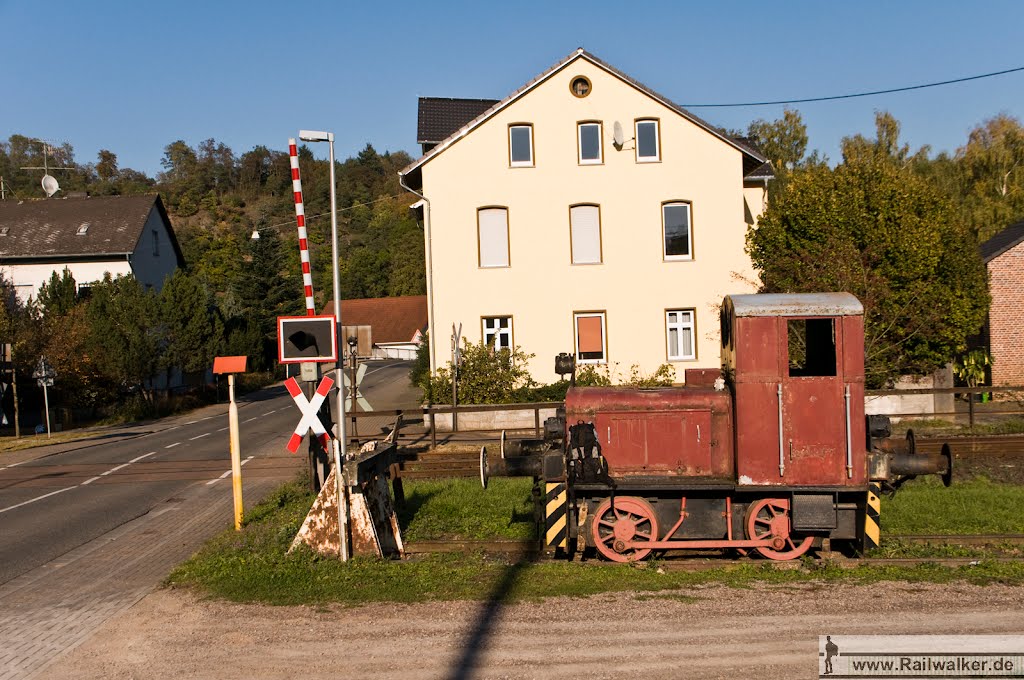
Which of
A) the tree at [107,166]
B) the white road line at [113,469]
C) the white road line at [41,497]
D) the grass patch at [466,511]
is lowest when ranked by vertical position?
the white road line at [113,469]

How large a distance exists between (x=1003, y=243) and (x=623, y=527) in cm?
2934

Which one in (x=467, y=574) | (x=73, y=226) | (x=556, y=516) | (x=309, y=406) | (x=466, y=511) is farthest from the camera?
(x=73, y=226)

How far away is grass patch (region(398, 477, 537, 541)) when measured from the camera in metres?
11.9

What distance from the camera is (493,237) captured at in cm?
2931

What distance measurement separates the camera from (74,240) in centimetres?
Answer: 4894

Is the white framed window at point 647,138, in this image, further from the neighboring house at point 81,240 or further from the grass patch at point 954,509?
the neighboring house at point 81,240

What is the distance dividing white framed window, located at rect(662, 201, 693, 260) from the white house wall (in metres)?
0.24

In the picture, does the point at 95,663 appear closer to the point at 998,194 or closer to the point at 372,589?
the point at 372,589

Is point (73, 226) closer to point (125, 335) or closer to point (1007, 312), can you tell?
point (125, 335)

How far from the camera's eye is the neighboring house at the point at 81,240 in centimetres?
4816

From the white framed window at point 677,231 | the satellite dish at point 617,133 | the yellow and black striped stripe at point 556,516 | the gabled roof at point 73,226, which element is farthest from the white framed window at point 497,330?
the gabled roof at point 73,226

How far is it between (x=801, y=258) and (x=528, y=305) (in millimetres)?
8980

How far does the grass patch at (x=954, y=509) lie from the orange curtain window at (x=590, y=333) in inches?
609

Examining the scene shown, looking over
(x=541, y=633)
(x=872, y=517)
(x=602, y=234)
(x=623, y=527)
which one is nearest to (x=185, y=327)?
(x=602, y=234)
